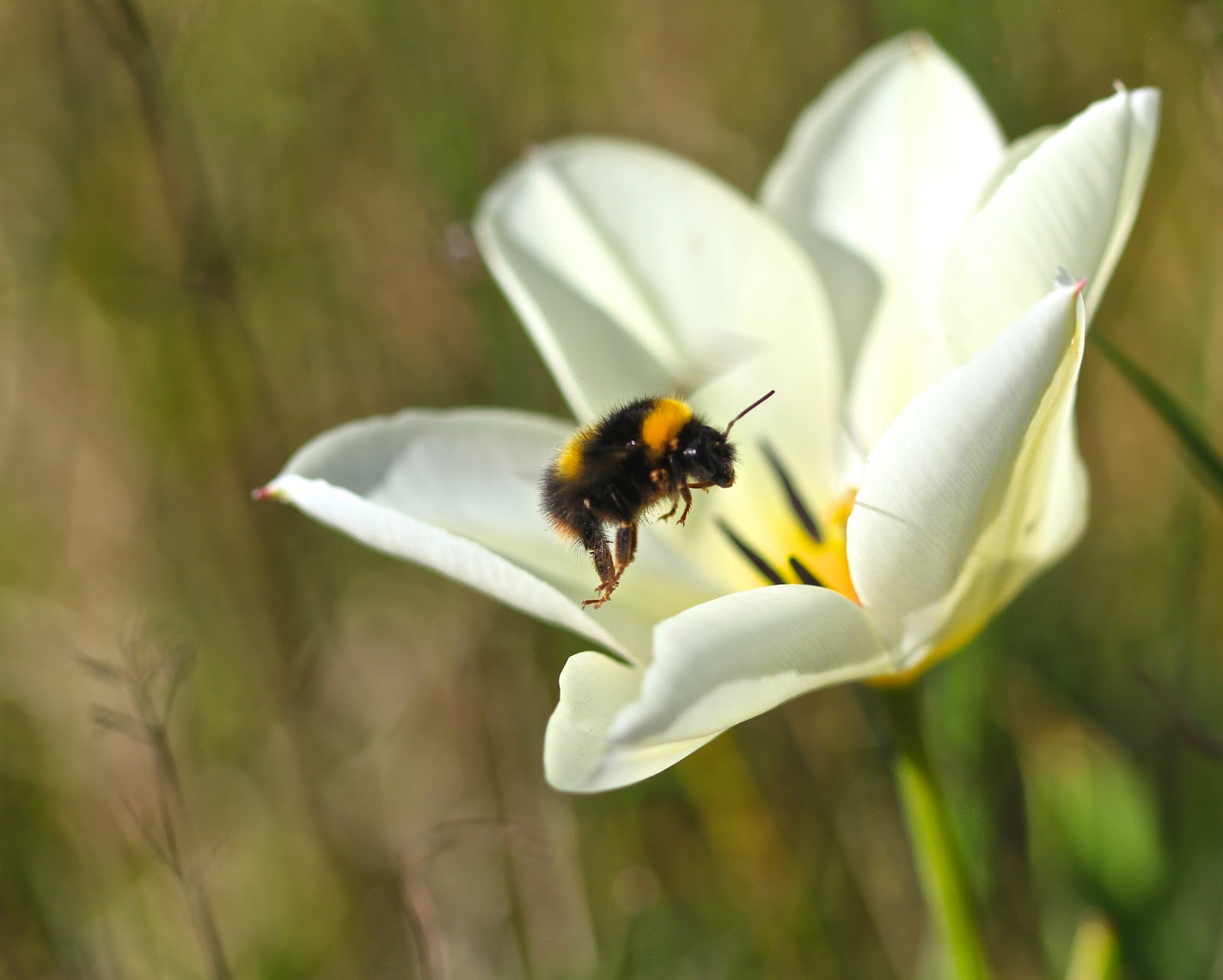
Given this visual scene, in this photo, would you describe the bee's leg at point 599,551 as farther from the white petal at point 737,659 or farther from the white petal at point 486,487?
the white petal at point 737,659

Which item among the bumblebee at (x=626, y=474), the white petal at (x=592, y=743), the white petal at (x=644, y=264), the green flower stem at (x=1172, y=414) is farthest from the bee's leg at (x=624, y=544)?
the green flower stem at (x=1172, y=414)

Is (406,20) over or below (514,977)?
over

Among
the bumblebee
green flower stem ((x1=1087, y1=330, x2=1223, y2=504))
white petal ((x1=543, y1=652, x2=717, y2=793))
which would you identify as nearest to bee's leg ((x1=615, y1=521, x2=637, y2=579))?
the bumblebee

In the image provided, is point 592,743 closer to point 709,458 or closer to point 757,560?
point 709,458

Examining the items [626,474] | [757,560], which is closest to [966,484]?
[626,474]

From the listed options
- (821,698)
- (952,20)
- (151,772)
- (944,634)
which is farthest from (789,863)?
(952,20)

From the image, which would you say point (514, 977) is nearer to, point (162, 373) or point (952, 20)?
point (162, 373)
